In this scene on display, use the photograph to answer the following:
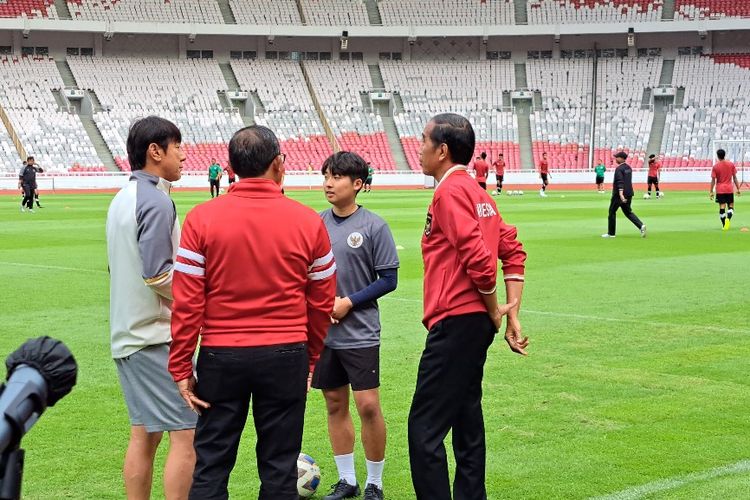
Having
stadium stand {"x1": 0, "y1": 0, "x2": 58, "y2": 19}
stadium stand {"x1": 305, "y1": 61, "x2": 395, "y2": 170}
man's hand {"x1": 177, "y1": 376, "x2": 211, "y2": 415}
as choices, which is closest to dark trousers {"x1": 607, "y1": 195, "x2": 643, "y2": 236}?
man's hand {"x1": 177, "y1": 376, "x2": 211, "y2": 415}

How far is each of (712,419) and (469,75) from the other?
215ft

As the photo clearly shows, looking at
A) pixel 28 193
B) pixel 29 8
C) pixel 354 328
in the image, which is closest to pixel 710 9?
pixel 29 8

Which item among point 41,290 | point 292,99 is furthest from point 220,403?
point 292,99

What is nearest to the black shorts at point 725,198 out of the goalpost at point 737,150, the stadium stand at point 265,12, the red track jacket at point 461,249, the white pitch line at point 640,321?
the white pitch line at point 640,321

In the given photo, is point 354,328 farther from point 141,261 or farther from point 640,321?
point 640,321

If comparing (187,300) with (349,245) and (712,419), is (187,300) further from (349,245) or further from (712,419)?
(712,419)

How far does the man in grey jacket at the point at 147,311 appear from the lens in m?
5.03

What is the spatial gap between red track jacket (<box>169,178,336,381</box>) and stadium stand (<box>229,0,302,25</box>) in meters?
66.4

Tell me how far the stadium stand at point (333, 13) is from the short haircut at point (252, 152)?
6773 centimetres

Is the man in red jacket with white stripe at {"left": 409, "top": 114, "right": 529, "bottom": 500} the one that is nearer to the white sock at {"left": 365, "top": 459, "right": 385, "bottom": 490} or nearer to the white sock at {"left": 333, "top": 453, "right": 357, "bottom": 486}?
the white sock at {"left": 365, "top": 459, "right": 385, "bottom": 490}

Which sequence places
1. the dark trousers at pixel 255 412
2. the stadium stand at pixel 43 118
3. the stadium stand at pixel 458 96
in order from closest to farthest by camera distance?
1. the dark trousers at pixel 255 412
2. the stadium stand at pixel 43 118
3. the stadium stand at pixel 458 96

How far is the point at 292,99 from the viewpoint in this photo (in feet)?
222

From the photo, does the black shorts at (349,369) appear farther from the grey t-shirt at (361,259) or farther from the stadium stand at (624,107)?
the stadium stand at (624,107)

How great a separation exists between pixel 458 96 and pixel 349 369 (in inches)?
2565
